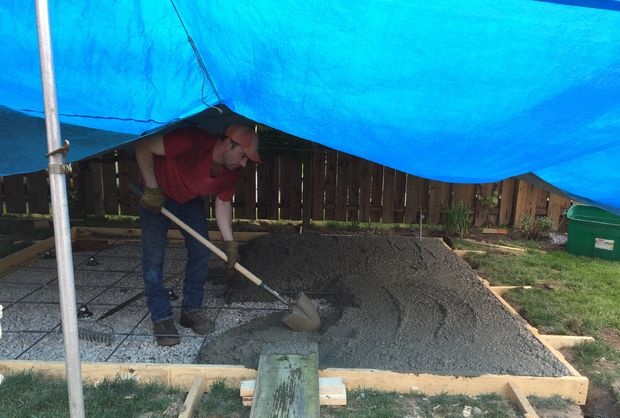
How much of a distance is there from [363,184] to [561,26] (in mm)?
5181

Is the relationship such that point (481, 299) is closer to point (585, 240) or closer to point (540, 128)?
point (540, 128)

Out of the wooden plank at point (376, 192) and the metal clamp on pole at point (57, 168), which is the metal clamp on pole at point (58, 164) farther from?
the wooden plank at point (376, 192)

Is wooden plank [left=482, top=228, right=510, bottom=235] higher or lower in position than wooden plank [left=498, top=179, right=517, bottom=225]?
lower

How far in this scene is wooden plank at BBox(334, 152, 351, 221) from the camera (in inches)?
259

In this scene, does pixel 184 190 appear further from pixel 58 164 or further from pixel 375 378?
pixel 375 378

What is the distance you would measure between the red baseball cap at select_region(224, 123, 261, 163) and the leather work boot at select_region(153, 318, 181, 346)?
4.16ft

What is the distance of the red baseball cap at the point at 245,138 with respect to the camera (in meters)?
2.71

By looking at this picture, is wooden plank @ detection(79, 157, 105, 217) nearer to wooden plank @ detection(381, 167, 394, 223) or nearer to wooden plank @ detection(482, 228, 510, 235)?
wooden plank @ detection(381, 167, 394, 223)

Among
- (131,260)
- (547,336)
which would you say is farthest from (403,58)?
(131,260)

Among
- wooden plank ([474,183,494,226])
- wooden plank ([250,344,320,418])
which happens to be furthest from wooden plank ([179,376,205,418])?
wooden plank ([474,183,494,226])

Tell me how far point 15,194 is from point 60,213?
6.33 metres

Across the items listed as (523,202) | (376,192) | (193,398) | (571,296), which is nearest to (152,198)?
(193,398)

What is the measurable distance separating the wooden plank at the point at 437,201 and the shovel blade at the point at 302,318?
4.16 metres

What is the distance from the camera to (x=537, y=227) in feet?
20.3
